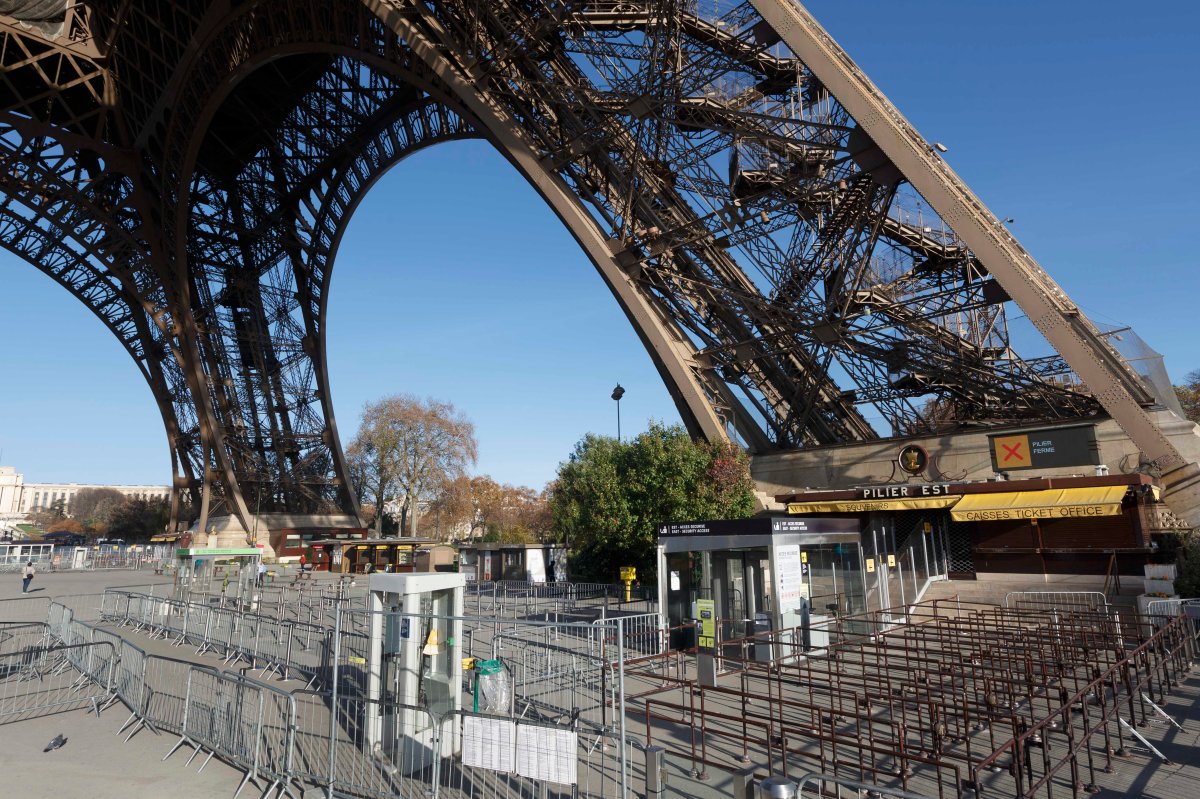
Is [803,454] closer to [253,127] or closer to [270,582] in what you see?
[270,582]

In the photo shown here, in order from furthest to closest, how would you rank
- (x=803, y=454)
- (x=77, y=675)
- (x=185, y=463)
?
(x=185, y=463), (x=803, y=454), (x=77, y=675)

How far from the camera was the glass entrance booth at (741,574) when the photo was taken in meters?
15.8

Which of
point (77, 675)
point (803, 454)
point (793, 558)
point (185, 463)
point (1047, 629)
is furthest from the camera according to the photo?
point (185, 463)

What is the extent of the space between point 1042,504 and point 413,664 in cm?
1924

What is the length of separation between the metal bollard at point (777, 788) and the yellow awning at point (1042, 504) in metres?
19.1

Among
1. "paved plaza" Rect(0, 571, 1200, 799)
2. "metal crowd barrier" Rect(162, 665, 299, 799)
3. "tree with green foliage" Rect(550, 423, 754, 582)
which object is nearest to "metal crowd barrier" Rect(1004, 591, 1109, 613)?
"paved plaza" Rect(0, 571, 1200, 799)

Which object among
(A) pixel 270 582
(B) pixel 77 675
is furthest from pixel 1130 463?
(A) pixel 270 582

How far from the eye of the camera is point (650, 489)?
26438mm

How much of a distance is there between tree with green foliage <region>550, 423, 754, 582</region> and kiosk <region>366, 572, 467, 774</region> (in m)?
16.5

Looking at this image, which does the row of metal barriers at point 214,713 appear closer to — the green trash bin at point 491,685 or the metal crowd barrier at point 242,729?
the metal crowd barrier at point 242,729

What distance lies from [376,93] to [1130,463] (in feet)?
137

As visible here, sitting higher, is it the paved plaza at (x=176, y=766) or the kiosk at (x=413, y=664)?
the kiosk at (x=413, y=664)

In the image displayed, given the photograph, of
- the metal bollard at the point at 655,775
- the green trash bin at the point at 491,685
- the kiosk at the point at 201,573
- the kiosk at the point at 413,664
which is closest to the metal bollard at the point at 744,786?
the metal bollard at the point at 655,775

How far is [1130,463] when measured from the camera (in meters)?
21.5
